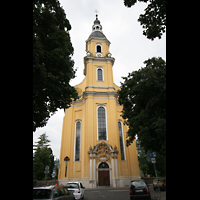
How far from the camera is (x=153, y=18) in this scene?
20.5 ft

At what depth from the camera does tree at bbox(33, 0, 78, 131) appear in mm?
8007

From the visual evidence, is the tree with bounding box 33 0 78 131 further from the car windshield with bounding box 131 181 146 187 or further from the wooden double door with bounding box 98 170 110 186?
the wooden double door with bounding box 98 170 110 186

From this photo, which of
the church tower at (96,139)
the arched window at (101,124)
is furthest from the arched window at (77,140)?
the arched window at (101,124)

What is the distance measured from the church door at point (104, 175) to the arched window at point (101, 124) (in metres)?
3.73

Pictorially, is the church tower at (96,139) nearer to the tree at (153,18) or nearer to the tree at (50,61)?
the tree at (50,61)

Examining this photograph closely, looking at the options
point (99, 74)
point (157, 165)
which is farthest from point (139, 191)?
point (157, 165)

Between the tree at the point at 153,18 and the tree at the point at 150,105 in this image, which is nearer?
the tree at the point at 153,18

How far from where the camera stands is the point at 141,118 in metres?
12.1

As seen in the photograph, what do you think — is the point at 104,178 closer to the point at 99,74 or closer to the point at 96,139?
the point at 96,139

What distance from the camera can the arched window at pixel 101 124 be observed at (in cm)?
2284

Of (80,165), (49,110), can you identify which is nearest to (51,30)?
(49,110)

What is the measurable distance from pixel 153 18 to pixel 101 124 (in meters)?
18.8
